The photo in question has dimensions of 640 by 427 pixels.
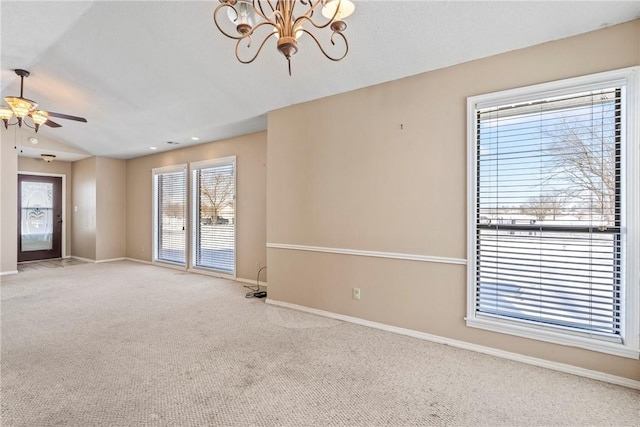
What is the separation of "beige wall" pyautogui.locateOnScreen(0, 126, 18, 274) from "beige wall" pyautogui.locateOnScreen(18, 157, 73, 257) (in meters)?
1.54

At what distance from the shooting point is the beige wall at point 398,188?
2.52 meters

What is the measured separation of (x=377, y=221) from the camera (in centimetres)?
331

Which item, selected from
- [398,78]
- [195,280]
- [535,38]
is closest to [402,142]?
[398,78]

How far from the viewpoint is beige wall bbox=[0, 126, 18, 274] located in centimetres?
595

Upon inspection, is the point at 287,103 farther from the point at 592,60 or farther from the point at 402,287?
the point at 592,60

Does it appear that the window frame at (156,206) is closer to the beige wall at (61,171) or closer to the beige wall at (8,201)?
the beige wall at (8,201)

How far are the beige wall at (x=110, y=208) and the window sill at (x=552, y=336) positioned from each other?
7.94 meters

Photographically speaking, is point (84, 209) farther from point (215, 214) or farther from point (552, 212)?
point (552, 212)

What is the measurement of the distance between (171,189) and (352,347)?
550 cm

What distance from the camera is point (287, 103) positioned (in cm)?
394

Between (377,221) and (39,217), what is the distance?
8.63 metres

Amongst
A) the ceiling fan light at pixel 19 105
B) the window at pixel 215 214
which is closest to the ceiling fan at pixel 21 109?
the ceiling fan light at pixel 19 105

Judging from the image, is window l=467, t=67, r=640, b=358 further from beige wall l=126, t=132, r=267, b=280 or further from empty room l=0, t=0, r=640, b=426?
beige wall l=126, t=132, r=267, b=280

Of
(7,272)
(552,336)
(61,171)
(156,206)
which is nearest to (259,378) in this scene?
(552,336)
